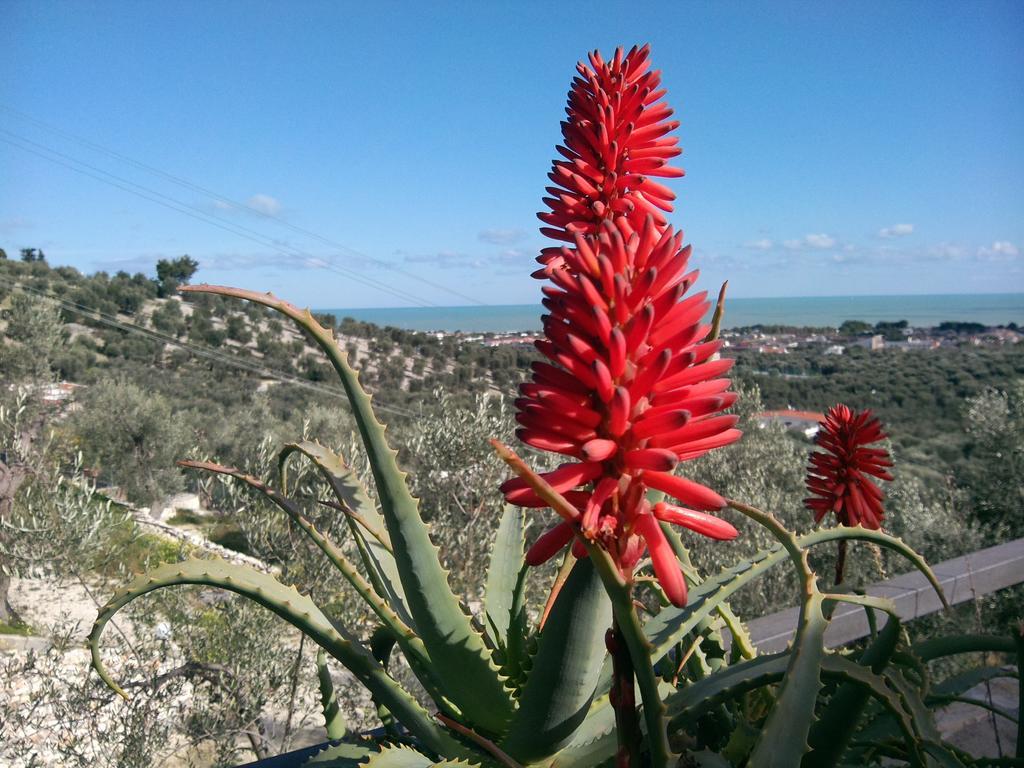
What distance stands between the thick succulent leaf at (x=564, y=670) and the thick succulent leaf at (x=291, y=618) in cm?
18

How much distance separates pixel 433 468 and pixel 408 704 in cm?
463

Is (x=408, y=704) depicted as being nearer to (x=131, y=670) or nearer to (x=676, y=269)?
(x=676, y=269)

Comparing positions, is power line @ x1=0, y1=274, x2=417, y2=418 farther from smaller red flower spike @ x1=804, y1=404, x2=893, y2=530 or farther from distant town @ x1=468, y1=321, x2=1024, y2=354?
smaller red flower spike @ x1=804, y1=404, x2=893, y2=530

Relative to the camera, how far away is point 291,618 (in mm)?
1188

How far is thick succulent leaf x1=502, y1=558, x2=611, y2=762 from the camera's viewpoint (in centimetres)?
96

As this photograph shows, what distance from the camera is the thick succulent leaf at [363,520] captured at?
4.56 ft

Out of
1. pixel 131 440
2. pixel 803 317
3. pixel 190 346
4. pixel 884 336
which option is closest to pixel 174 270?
pixel 190 346

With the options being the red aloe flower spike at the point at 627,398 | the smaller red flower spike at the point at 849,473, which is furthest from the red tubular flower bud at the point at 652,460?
the smaller red flower spike at the point at 849,473

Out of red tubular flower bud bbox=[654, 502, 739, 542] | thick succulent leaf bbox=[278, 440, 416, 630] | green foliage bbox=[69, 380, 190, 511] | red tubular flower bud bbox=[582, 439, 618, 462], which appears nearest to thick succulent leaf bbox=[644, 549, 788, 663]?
red tubular flower bud bbox=[654, 502, 739, 542]

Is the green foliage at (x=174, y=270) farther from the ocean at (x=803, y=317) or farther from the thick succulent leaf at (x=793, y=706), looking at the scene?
the thick succulent leaf at (x=793, y=706)

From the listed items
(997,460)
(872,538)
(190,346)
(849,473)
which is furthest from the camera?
(190,346)

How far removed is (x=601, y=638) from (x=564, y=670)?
Result: 8 centimetres

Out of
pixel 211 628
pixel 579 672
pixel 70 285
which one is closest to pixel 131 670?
pixel 211 628

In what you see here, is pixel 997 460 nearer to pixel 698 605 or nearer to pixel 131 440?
pixel 698 605
